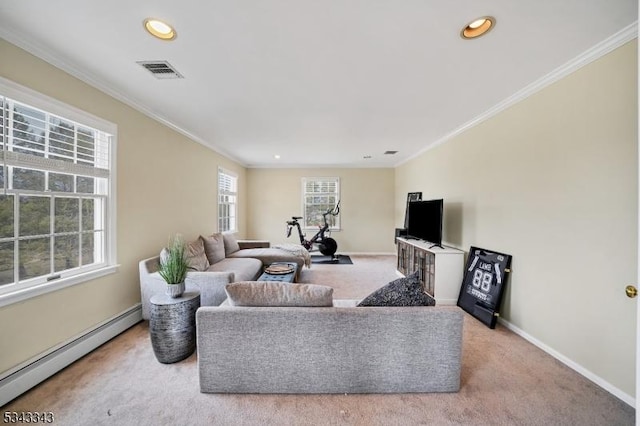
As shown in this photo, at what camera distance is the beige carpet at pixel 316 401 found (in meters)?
1.55

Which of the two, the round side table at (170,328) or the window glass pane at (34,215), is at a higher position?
the window glass pane at (34,215)

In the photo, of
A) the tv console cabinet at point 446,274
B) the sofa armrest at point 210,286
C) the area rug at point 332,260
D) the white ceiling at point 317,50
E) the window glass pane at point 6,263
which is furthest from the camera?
the area rug at point 332,260

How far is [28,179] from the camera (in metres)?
1.86

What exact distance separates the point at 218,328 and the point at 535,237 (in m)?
2.96

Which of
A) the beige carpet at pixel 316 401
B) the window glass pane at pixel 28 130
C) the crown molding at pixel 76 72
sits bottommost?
the beige carpet at pixel 316 401

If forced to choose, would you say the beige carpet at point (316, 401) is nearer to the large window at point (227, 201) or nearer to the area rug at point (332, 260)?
the large window at point (227, 201)

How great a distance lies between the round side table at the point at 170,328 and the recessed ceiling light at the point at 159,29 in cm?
205

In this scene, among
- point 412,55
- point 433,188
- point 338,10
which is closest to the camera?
point 338,10

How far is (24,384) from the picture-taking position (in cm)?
174

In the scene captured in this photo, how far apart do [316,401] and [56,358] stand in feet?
6.95

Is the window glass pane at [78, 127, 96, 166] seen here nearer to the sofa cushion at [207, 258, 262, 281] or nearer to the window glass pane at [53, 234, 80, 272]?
the window glass pane at [53, 234, 80, 272]

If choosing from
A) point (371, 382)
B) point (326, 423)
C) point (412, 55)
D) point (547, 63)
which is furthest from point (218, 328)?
point (547, 63)

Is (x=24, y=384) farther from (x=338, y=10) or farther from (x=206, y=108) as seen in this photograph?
(x=338, y=10)

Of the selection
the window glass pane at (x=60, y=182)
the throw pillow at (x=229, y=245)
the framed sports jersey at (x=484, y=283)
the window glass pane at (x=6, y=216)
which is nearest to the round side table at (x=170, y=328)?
the window glass pane at (x=6, y=216)
